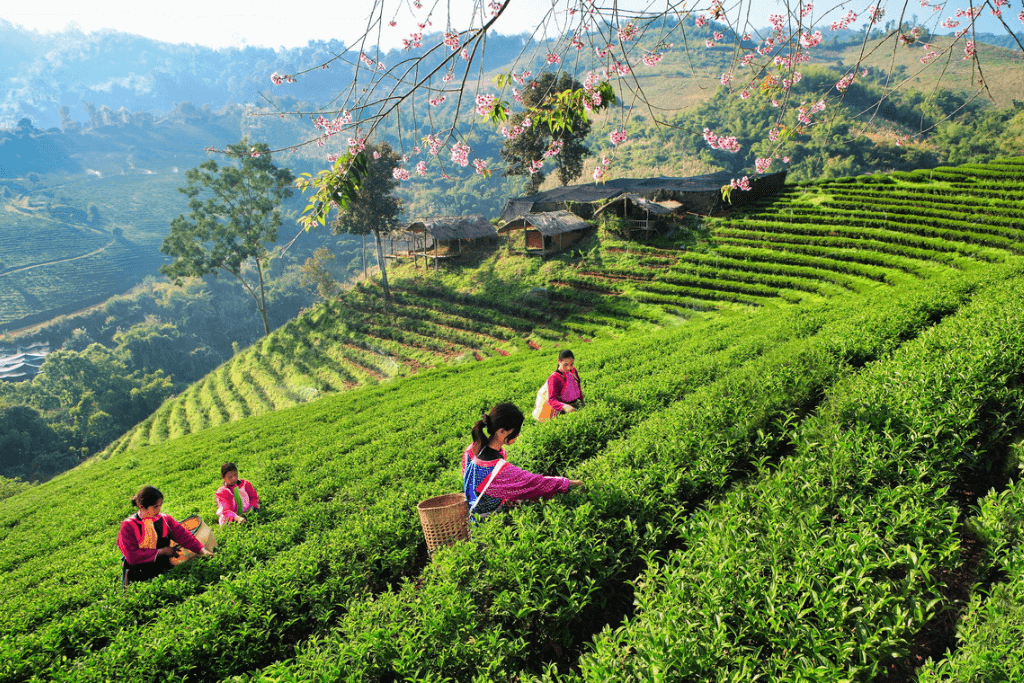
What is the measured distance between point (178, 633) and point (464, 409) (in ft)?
23.8

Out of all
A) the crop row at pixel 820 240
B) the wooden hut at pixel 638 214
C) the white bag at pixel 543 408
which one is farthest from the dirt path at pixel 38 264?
the white bag at pixel 543 408

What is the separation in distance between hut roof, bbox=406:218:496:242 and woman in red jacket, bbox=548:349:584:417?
2815 centimetres

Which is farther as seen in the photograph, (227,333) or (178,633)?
(227,333)

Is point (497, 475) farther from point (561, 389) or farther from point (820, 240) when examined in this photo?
point (820, 240)

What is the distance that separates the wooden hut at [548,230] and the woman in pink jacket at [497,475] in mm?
25649

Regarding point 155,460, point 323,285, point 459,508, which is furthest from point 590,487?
point 323,285

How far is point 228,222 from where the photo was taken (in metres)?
40.2

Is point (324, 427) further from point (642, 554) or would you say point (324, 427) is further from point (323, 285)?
point (323, 285)

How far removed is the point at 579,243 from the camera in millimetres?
31016

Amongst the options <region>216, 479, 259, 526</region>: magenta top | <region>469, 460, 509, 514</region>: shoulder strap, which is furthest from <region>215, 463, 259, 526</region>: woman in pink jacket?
<region>469, 460, 509, 514</region>: shoulder strap

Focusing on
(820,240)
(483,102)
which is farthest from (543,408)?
(820,240)

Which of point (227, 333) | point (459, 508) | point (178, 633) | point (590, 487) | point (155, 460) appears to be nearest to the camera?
point (178, 633)

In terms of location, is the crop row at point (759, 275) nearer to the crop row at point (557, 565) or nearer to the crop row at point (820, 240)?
the crop row at point (820, 240)

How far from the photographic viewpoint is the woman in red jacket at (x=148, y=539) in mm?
4895
